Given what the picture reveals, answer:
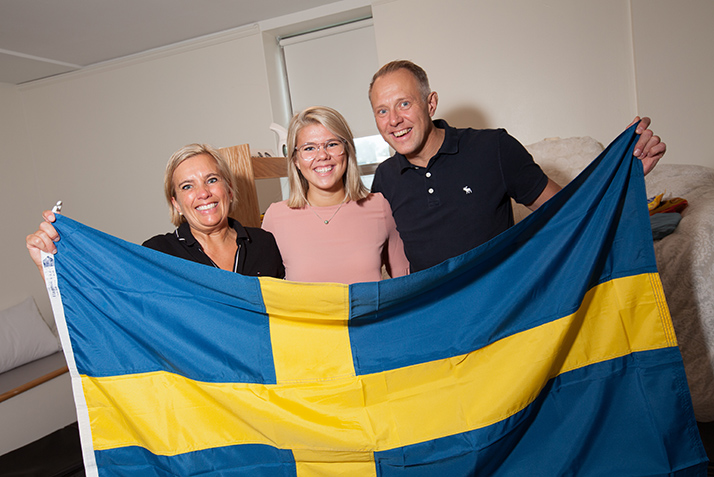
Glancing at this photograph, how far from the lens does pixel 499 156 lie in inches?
64.7

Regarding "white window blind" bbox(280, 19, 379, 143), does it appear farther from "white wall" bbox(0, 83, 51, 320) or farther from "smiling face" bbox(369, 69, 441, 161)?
"white wall" bbox(0, 83, 51, 320)

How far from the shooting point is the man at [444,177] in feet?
5.31

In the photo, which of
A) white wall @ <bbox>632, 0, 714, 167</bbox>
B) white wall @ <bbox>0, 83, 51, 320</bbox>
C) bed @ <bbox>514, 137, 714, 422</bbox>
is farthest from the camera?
white wall @ <bbox>0, 83, 51, 320</bbox>

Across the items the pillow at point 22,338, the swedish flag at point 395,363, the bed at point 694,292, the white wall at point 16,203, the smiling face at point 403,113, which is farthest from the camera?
the white wall at point 16,203

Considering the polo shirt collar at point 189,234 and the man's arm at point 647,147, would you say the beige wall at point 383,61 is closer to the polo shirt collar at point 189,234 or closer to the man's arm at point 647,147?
the man's arm at point 647,147

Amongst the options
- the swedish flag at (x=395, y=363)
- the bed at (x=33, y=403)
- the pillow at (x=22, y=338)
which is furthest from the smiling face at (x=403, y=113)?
the pillow at (x=22, y=338)

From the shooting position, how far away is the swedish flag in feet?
4.04

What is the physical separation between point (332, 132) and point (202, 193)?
462mm

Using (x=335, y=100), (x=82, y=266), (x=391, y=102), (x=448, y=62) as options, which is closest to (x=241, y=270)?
(x=82, y=266)

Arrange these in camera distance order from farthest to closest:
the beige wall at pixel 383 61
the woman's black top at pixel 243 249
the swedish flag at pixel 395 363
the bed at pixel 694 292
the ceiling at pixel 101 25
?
the ceiling at pixel 101 25 → the beige wall at pixel 383 61 → the bed at pixel 694 292 → the woman's black top at pixel 243 249 → the swedish flag at pixel 395 363

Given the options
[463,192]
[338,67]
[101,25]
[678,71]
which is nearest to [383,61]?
[338,67]

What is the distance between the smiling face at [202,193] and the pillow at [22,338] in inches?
110

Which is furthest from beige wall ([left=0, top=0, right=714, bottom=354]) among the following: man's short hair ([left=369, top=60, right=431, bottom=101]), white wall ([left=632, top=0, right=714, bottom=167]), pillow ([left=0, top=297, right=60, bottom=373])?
man's short hair ([left=369, top=60, right=431, bottom=101])

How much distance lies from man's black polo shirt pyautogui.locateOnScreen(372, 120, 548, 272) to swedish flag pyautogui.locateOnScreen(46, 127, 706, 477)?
284 millimetres
